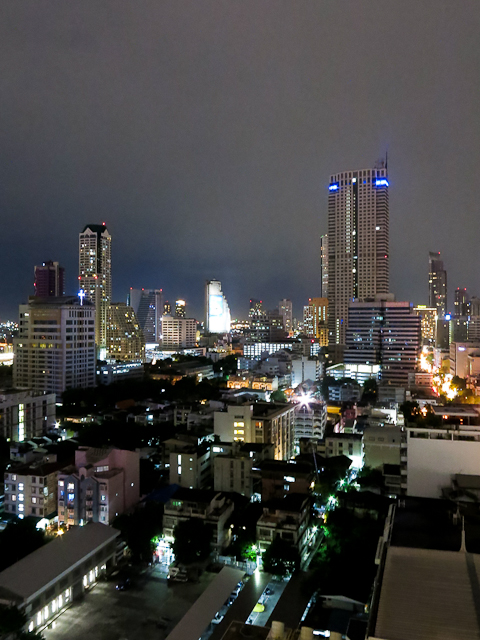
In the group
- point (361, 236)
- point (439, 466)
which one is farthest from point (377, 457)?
point (361, 236)

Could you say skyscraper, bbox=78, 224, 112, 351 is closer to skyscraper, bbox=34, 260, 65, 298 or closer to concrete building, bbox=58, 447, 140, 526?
skyscraper, bbox=34, 260, 65, 298

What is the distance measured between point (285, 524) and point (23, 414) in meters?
7.97

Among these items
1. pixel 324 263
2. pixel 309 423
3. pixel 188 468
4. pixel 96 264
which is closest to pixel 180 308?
pixel 96 264

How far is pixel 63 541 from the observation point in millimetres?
5988

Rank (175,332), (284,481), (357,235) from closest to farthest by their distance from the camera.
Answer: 1. (284,481)
2. (357,235)
3. (175,332)

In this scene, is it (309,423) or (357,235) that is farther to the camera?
(357,235)

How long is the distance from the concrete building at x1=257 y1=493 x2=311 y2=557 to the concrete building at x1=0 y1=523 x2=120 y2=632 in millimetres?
1849

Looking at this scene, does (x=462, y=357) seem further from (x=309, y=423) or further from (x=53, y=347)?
(x=53, y=347)

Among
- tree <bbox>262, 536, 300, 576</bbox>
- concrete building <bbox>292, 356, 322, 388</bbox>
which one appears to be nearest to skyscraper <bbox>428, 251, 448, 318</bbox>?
concrete building <bbox>292, 356, 322, 388</bbox>

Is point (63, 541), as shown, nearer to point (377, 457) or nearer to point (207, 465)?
point (207, 465)

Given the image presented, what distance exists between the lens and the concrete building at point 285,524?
623 cm

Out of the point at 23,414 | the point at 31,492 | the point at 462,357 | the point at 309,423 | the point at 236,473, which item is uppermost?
the point at 462,357

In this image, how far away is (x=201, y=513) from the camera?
6.64 m

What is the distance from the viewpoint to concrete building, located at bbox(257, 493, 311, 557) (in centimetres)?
623
